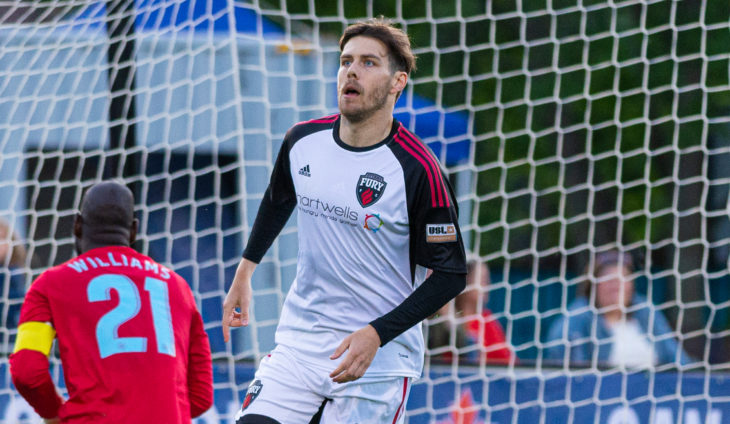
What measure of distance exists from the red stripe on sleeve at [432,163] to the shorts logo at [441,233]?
2.9 inches

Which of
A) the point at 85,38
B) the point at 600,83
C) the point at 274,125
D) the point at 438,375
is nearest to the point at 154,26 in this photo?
the point at 85,38

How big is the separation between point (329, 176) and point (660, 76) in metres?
6.15

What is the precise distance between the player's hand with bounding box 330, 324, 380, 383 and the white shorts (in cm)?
36

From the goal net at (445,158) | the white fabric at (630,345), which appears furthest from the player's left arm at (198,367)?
the white fabric at (630,345)

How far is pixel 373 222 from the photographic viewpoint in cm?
369

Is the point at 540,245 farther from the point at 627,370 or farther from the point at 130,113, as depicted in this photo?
the point at 130,113

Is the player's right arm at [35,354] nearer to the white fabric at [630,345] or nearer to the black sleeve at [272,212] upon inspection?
the black sleeve at [272,212]

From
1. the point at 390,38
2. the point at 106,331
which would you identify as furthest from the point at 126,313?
the point at 390,38

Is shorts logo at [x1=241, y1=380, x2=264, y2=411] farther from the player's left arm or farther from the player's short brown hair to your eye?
the player's short brown hair

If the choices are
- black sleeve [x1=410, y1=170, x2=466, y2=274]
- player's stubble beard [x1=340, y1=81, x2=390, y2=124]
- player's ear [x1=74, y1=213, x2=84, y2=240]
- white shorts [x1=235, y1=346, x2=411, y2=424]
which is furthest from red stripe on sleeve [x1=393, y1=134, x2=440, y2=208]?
player's ear [x1=74, y1=213, x2=84, y2=240]

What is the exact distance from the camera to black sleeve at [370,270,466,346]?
347 centimetres

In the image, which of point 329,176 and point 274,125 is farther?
point 274,125

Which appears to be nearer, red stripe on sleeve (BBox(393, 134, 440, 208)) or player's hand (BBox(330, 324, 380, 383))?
player's hand (BBox(330, 324, 380, 383))

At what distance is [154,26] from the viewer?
666 centimetres
